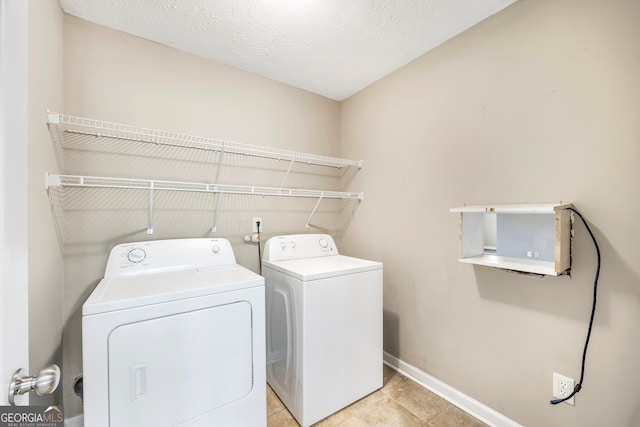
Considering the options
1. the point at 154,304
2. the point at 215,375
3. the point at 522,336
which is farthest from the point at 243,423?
the point at 522,336

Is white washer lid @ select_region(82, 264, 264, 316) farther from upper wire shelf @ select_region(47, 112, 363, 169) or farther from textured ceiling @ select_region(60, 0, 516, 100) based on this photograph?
textured ceiling @ select_region(60, 0, 516, 100)

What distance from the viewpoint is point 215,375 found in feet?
4.01

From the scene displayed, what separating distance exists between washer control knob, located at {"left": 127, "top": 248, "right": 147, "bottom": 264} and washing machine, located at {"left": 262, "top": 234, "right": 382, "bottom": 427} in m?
0.75

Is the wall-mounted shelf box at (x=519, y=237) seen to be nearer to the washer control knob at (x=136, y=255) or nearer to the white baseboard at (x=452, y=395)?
the white baseboard at (x=452, y=395)

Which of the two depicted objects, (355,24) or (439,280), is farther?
(439,280)

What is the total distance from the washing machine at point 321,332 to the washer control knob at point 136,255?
75 cm

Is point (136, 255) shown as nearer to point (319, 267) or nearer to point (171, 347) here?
point (171, 347)

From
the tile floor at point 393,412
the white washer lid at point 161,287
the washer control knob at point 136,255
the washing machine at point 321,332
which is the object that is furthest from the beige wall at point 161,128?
the tile floor at point 393,412

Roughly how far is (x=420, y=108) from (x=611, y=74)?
3.10 feet

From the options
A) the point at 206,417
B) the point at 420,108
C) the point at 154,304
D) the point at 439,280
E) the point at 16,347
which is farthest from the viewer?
the point at 420,108

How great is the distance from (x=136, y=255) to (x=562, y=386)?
2282mm

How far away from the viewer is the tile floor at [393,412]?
5.03ft

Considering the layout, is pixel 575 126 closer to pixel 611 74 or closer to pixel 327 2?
pixel 611 74

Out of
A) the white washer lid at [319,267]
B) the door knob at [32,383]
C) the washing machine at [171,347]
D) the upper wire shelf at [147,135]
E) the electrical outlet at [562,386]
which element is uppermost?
the upper wire shelf at [147,135]
